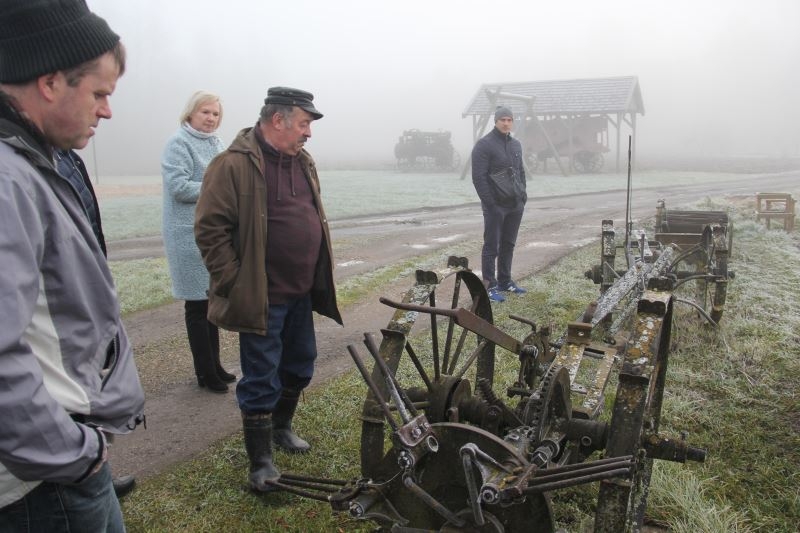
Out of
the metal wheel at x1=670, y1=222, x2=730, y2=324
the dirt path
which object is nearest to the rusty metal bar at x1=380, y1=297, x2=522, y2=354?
the dirt path

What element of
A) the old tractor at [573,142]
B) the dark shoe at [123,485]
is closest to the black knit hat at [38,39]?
the dark shoe at [123,485]

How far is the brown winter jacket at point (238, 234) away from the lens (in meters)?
3.36

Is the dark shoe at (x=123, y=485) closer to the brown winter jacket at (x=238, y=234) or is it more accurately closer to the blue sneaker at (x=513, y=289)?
the brown winter jacket at (x=238, y=234)

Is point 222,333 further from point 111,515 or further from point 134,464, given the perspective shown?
point 111,515

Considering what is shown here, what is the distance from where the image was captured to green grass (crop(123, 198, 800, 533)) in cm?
326

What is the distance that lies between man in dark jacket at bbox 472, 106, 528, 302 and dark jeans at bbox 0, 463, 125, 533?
613cm

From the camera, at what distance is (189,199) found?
15.2 ft

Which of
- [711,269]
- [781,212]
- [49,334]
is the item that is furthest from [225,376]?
[781,212]

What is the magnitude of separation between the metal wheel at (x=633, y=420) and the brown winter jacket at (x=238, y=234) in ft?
6.00

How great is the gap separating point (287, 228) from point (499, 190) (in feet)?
14.9

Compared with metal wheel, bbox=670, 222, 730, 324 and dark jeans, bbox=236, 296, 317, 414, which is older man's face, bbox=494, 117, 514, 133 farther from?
dark jeans, bbox=236, 296, 317, 414

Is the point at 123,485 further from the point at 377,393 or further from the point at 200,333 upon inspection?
the point at 377,393

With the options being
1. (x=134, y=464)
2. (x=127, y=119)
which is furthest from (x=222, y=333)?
(x=127, y=119)

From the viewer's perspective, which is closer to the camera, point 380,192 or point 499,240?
point 499,240
